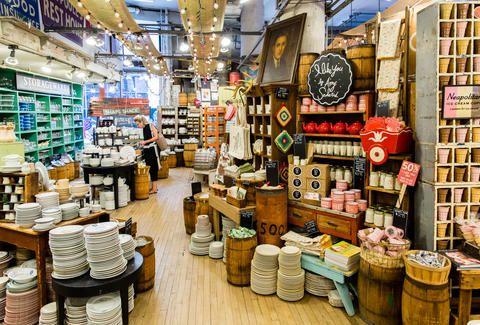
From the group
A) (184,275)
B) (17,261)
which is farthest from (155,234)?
(17,261)

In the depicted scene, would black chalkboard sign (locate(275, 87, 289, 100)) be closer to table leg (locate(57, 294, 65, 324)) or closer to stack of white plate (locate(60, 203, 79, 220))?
stack of white plate (locate(60, 203, 79, 220))

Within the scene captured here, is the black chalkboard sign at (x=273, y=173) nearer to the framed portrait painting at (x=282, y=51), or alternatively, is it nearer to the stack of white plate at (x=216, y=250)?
the stack of white plate at (x=216, y=250)

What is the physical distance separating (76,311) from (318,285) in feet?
7.41

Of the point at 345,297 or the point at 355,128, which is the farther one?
the point at 355,128

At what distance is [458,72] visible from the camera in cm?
315

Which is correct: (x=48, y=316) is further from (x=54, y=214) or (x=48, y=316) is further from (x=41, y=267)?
(x=54, y=214)

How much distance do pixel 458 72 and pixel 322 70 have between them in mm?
1566

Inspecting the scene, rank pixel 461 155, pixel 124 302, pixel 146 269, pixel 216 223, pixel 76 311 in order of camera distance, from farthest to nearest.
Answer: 1. pixel 216 223
2. pixel 146 269
3. pixel 461 155
4. pixel 124 302
5. pixel 76 311

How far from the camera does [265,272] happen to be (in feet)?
12.2

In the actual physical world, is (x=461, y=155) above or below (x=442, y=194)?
above

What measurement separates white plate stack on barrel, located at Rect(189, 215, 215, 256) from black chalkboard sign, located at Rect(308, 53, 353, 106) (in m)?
2.19

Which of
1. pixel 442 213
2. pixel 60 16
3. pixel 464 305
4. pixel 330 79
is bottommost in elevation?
pixel 464 305

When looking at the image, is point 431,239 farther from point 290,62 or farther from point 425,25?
point 290,62

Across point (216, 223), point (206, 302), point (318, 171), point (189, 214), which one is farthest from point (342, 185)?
point (189, 214)
